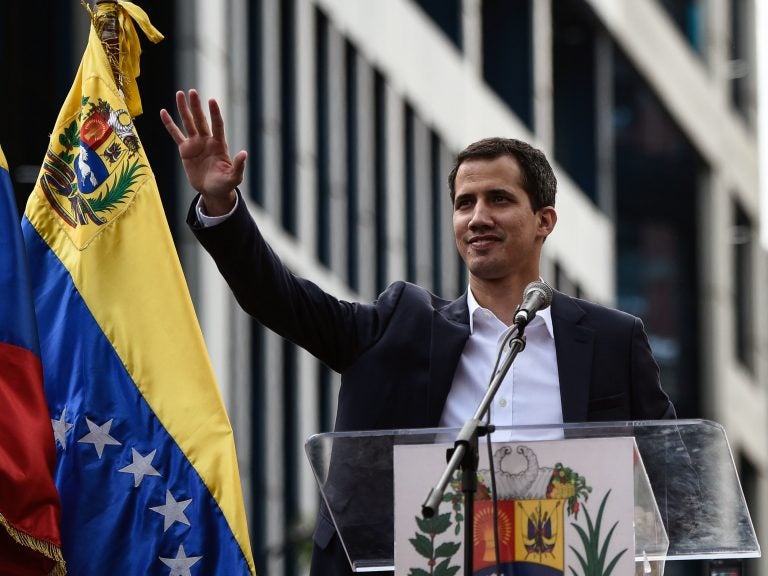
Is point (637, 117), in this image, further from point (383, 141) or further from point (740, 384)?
point (383, 141)

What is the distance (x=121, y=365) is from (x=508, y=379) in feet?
4.13

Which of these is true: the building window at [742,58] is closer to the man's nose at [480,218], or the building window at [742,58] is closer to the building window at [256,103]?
the building window at [256,103]

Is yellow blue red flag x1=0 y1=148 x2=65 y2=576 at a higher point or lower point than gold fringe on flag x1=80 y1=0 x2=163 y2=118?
lower

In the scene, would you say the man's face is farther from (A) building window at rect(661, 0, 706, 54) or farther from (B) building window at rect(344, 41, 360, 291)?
(A) building window at rect(661, 0, 706, 54)

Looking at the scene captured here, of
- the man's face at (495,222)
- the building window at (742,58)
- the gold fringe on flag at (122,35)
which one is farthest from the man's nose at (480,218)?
the building window at (742,58)

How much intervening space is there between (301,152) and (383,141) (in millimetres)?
2385

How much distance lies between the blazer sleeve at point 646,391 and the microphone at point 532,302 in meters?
0.73

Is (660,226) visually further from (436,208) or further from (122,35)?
(122,35)

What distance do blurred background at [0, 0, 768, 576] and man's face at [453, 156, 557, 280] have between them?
31.5ft

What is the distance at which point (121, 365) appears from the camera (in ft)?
20.2

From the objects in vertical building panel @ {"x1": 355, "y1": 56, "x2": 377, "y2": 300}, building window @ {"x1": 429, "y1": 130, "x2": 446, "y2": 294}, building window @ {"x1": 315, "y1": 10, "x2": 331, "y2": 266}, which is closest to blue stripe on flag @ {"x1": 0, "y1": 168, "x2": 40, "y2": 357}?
building window @ {"x1": 315, "y1": 10, "x2": 331, "y2": 266}

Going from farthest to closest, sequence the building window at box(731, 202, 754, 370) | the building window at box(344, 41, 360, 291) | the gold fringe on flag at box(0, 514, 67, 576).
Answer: the building window at box(731, 202, 754, 370) → the building window at box(344, 41, 360, 291) → the gold fringe on flag at box(0, 514, 67, 576)

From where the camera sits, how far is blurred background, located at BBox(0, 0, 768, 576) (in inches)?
747

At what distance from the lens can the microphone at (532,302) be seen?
5.12 metres
